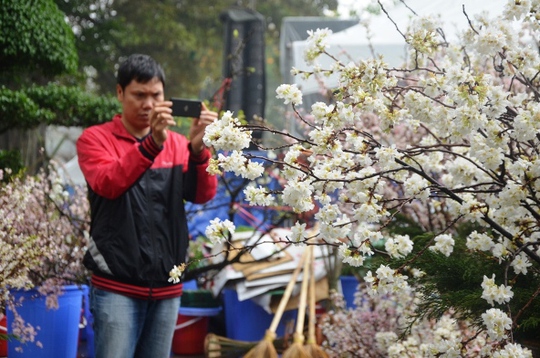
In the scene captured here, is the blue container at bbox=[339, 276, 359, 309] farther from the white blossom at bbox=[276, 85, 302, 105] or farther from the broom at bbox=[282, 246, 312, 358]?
the white blossom at bbox=[276, 85, 302, 105]

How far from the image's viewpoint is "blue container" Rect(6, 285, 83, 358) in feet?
12.5

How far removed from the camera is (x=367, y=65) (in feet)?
6.97

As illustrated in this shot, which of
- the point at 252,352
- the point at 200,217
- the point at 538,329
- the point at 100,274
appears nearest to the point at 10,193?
the point at 100,274

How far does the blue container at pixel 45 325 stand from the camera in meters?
3.81

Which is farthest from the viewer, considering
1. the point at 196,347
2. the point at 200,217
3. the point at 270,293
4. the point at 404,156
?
the point at 200,217

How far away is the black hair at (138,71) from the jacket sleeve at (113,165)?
36 centimetres

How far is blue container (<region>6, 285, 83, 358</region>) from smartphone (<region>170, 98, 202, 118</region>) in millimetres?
1316

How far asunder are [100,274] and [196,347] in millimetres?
2627

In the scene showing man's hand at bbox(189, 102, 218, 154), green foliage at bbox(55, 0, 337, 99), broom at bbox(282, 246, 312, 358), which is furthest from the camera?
green foliage at bbox(55, 0, 337, 99)

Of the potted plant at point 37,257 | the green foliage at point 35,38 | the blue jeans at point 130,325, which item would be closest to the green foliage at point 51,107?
the green foliage at point 35,38

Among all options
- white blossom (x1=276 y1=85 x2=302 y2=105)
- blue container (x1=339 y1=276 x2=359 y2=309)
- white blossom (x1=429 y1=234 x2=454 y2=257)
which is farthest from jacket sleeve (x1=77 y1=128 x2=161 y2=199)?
blue container (x1=339 y1=276 x2=359 y2=309)

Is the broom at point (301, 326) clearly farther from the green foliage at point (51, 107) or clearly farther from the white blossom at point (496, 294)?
the white blossom at point (496, 294)

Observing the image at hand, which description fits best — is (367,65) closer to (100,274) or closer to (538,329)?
(538,329)

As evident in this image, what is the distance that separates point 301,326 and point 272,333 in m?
0.18
